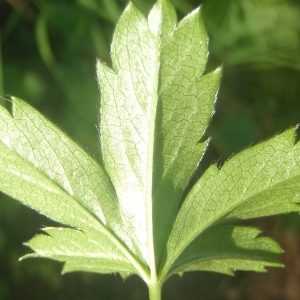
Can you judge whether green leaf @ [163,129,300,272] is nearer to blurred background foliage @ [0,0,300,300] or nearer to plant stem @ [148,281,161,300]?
plant stem @ [148,281,161,300]

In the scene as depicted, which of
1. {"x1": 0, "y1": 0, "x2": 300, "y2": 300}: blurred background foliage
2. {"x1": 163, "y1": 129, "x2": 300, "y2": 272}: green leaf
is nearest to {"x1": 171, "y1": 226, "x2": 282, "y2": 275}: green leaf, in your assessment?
{"x1": 163, "y1": 129, "x2": 300, "y2": 272}: green leaf

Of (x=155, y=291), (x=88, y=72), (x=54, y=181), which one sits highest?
(x=88, y=72)

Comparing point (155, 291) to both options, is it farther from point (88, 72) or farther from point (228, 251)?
point (88, 72)

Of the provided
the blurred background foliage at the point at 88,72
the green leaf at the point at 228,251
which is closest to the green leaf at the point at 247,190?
the green leaf at the point at 228,251

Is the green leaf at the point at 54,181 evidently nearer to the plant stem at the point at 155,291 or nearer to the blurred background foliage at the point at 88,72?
the plant stem at the point at 155,291

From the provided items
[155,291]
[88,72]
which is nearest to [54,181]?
[155,291]

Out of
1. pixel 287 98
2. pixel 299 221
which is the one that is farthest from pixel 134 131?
pixel 299 221
